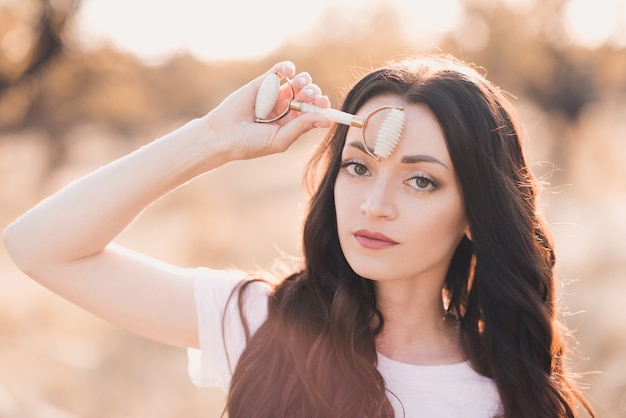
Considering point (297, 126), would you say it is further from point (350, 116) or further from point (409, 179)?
point (409, 179)

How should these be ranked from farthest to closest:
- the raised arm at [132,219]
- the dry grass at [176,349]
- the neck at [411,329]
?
the dry grass at [176,349], the neck at [411,329], the raised arm at [132,219]

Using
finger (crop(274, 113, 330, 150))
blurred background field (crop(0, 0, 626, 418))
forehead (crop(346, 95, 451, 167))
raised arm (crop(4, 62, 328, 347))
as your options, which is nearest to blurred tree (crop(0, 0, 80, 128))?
blurred background field (crop(0, 0, 626, 418))

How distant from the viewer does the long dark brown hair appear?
2.17 metres

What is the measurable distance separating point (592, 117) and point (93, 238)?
44.9ft

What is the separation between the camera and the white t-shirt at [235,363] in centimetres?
224

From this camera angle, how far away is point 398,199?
216 centimetres

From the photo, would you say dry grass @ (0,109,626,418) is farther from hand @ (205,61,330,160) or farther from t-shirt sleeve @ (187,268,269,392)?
hand @ (205,61,330,160)

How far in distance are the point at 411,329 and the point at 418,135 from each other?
662 millimetres

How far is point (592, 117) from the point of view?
1423 centimetres

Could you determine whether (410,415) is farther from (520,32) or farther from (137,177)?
(520,32)

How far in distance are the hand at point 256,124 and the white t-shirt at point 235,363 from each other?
42 cm

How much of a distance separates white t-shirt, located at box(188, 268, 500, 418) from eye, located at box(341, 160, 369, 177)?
0.48 metres

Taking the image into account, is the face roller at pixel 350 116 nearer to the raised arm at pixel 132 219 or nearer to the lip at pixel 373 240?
the raised arm at pixel 132 219

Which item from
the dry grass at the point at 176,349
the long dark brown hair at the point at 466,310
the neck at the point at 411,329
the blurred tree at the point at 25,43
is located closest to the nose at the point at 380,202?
the long dark brown hair at the point at 466,310
